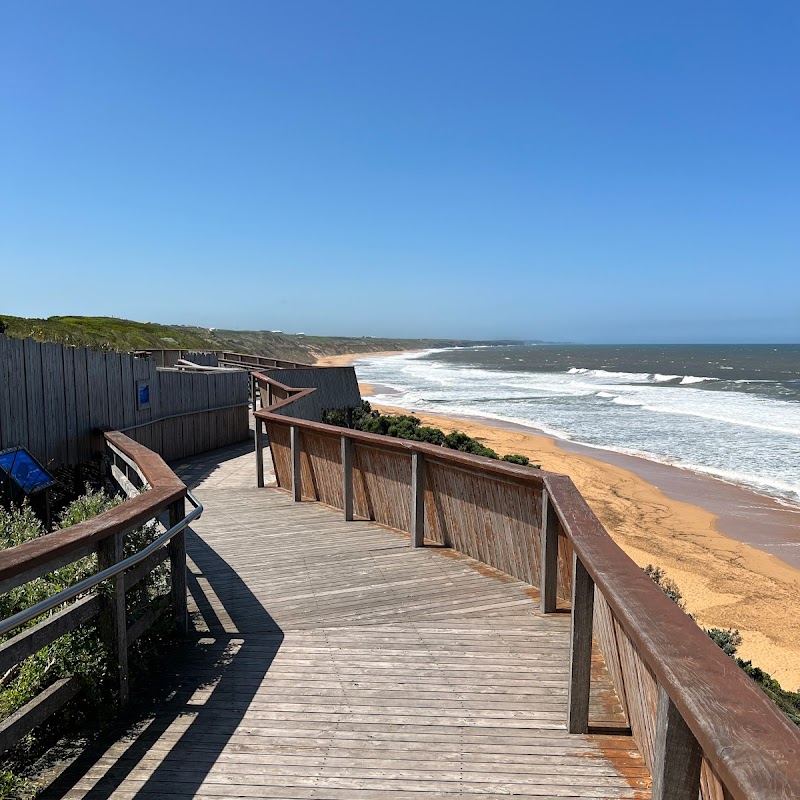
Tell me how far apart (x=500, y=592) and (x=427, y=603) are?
60 centimetres

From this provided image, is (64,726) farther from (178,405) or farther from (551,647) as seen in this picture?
(178,405)

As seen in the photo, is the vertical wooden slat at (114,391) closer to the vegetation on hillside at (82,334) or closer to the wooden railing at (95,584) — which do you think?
the vegetation on hillside at (82,334)

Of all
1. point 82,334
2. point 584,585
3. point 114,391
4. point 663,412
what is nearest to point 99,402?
point 114,391

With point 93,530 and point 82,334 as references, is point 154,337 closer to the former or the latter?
point 82,334

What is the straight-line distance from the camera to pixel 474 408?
3622cm

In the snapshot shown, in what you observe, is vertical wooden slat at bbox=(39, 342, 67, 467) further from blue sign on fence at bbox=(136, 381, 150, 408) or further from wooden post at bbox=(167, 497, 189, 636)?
wooden post at bbox=(167, 497, 189, 636)

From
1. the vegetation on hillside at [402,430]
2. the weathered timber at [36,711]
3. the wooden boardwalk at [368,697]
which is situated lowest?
the vegetation on hillside at [402,430]

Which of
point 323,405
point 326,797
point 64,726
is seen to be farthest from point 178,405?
point 326,797

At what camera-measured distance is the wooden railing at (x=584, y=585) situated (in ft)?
4.84

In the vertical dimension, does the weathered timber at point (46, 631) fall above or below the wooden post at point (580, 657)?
above

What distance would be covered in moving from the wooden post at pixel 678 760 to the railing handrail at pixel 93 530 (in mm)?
2415

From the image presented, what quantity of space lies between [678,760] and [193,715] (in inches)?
96.2

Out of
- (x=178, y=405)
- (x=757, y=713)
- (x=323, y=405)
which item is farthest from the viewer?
(x=323, y=405)

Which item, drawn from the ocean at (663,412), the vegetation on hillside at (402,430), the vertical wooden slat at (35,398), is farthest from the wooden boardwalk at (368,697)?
the ocean at (663,412)
